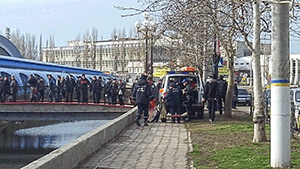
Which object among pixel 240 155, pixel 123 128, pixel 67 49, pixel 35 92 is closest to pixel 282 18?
pixel 240 155

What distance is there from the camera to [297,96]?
66.2 feet

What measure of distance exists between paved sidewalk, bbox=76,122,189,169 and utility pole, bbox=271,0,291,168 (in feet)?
6.58

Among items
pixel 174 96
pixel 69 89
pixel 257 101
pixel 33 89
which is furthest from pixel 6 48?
pixel 257 101

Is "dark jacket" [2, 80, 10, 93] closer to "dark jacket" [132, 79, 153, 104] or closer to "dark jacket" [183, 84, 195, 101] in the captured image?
"dark jacket" [183, 84, 195, 101]

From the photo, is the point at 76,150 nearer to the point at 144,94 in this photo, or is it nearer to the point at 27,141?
the point at 144,94

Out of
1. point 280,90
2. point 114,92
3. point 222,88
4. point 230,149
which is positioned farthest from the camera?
point 114,92

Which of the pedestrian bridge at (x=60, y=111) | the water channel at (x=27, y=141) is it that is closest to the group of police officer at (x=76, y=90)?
the pedestrian bridge at (x=60, y=111)

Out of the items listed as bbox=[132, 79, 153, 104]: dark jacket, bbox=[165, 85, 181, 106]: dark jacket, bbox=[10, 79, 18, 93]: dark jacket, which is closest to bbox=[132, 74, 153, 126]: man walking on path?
bbox=[132, 79, 153, 104]: dark jacket

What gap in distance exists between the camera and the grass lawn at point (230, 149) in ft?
31.1

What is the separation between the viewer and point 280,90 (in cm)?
856

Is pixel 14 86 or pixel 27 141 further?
pixel 14 86

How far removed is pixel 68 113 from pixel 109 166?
23.5 m

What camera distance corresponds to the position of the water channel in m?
21.7

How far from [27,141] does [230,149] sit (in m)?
18.8
